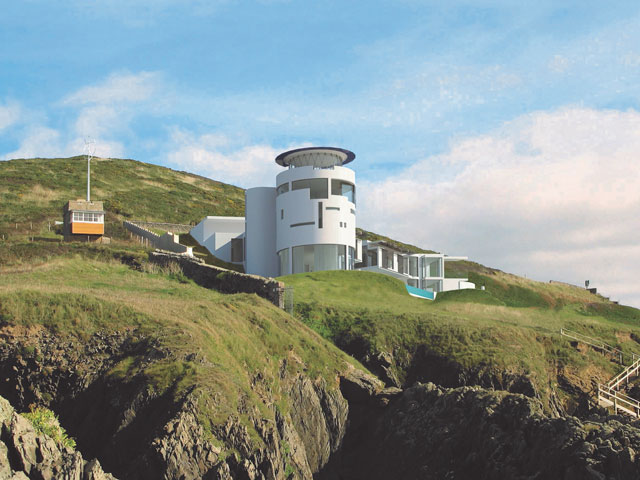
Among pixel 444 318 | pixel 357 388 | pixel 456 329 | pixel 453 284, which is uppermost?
pixel 453 284

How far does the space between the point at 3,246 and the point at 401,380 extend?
35.4 metres

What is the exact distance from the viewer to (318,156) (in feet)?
239

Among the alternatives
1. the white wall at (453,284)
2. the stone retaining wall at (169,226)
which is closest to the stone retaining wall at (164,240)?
the stone retaining wall at (169,226)

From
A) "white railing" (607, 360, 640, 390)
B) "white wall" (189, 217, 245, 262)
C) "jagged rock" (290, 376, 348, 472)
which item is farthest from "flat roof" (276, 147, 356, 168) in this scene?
"jagged rock" (290, 376, 348, 472)

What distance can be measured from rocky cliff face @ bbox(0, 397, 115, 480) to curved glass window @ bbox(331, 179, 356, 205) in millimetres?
52668

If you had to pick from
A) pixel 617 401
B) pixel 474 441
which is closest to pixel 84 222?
pixel 617 401

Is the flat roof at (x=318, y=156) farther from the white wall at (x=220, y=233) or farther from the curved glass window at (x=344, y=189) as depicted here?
the white wall at (x=220, y=233)

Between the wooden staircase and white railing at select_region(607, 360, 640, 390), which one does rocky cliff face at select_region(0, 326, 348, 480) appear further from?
white railing at select_region(607, 360, 640, 390)

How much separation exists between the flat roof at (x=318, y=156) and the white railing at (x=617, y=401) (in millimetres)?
35145

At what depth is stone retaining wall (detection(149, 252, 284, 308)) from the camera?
44.8 metres

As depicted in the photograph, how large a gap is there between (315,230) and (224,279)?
70.8 ft

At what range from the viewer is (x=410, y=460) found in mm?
31281

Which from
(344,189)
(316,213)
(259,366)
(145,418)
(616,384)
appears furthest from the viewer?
(344,189)

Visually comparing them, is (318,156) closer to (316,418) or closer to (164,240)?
(164,240)
